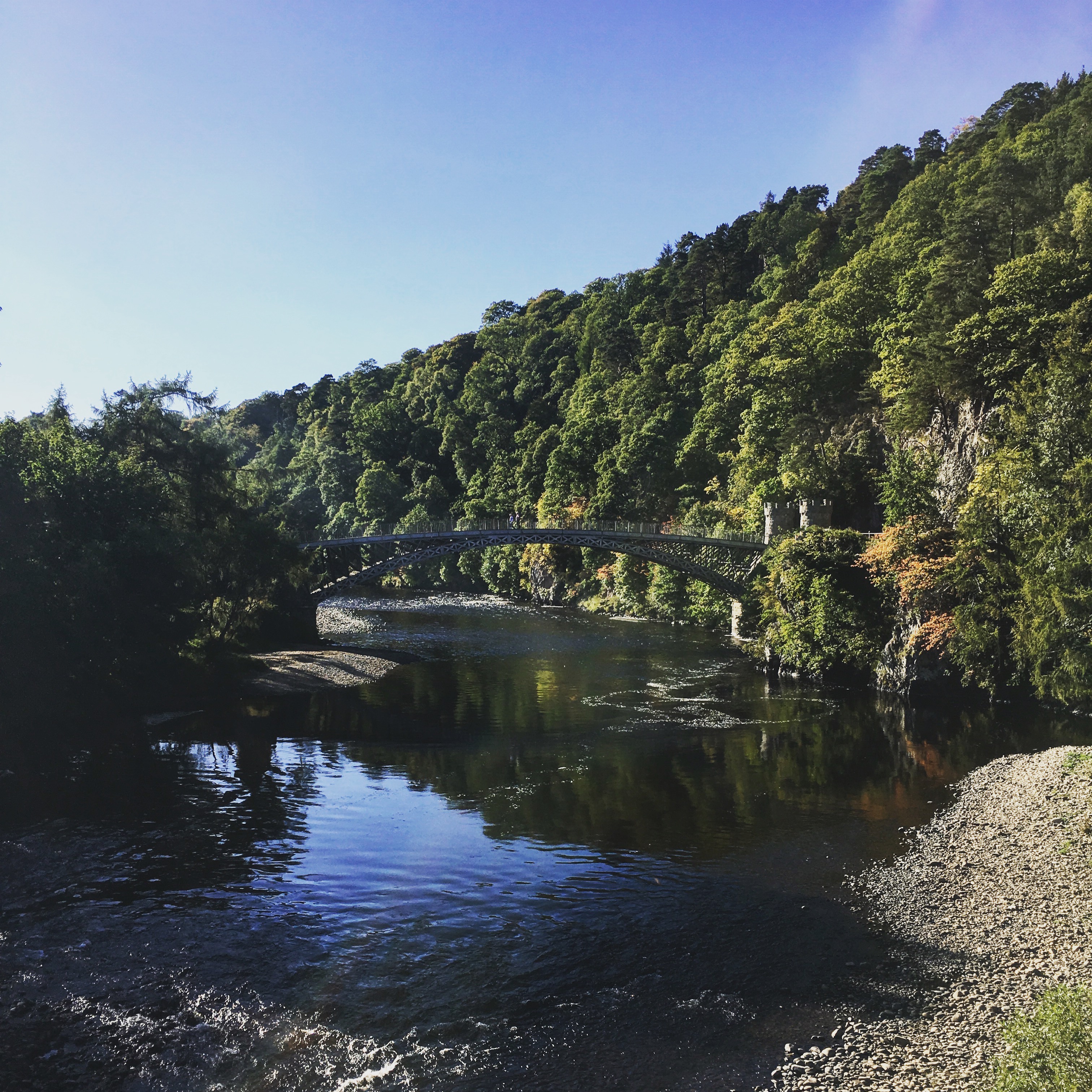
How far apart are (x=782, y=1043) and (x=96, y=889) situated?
13.9 m

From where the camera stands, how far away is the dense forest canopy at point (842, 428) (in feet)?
109

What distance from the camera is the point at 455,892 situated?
55.7 feet

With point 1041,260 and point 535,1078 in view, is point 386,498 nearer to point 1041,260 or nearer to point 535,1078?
point 1041,260

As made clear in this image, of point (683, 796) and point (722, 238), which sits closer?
point (683, 796)

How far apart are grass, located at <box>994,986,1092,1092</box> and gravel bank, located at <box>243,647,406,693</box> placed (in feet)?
116

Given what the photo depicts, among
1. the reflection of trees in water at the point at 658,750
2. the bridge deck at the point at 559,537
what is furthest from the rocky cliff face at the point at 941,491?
the bridge deck at the point at 559,537

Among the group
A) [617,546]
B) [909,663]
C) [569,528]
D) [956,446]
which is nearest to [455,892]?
[909,663]

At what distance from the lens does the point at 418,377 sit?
144750 millimetres

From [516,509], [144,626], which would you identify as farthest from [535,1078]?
[516,509]

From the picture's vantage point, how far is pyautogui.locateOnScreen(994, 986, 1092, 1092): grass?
806cm

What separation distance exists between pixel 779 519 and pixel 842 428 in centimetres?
1014

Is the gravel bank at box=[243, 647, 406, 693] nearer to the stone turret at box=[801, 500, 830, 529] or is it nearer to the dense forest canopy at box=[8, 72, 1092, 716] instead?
the dense forest canopy at box=[8, 72, 1092, 716]

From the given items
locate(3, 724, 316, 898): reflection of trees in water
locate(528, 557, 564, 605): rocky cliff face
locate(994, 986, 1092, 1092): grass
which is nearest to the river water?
locate(3, 724, 316, 898): reflection of trees in water

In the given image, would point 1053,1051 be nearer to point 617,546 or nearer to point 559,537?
point 559,537
